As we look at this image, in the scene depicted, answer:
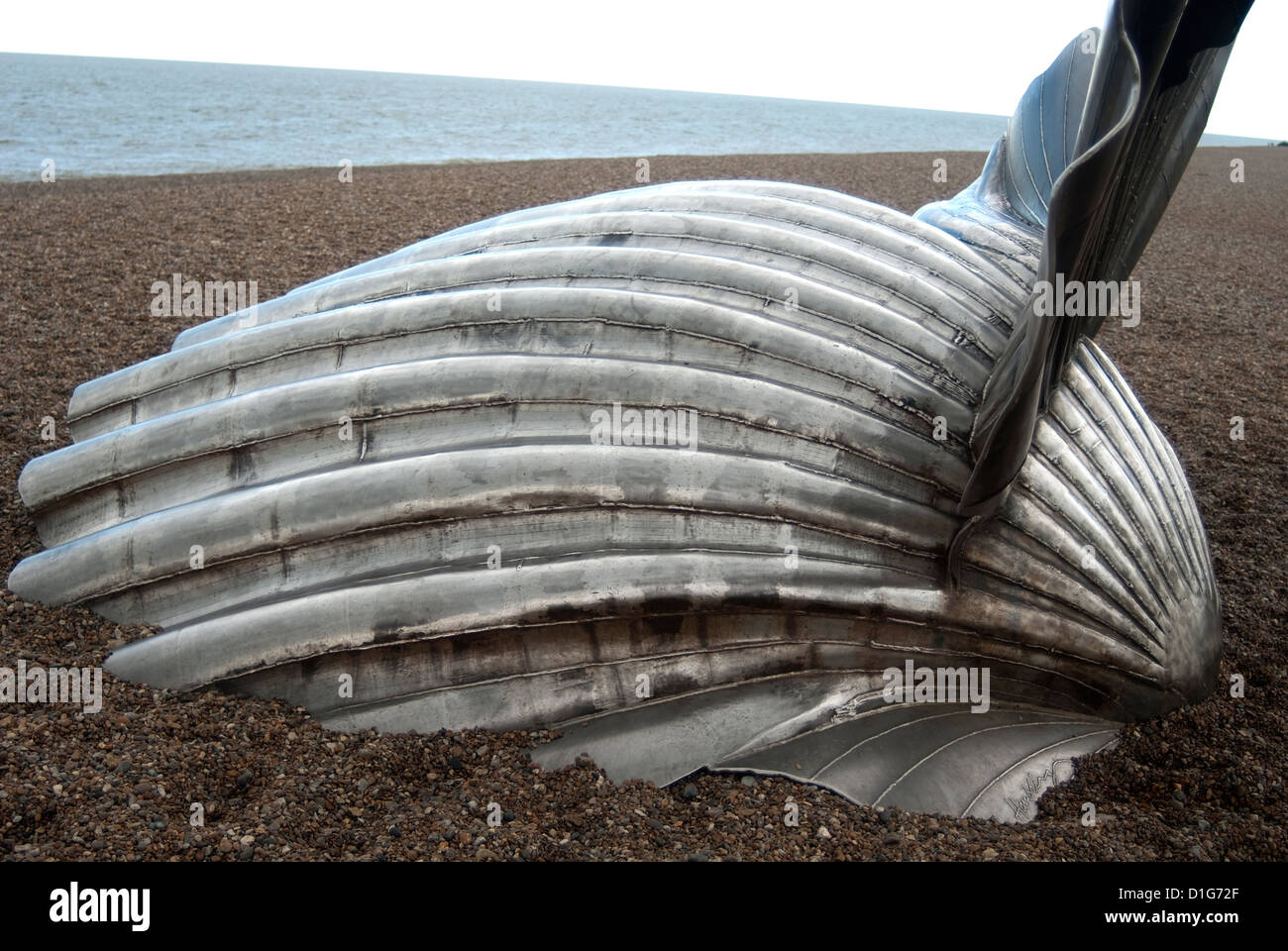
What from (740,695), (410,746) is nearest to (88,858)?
(410,746)

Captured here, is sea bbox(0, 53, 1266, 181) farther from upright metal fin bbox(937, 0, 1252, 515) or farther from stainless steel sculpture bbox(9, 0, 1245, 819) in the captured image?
upright metal fin bbox(937, 0, 1252, 515)

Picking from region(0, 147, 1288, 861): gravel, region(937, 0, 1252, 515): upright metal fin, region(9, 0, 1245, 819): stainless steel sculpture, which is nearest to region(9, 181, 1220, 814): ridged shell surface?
region(9, 0, 1245, 819): stainless steel sculpture

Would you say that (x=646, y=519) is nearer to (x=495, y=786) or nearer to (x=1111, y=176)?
(x=495, y=786)

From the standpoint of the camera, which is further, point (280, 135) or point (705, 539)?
point (280, 135)

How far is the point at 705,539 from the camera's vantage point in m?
3.12

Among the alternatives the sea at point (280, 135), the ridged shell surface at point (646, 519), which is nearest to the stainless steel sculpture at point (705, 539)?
the ridged shell surface at point (646, 519)

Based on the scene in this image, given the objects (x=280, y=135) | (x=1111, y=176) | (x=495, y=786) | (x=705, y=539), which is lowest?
(x=495, y=786)

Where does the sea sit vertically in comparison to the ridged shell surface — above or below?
above

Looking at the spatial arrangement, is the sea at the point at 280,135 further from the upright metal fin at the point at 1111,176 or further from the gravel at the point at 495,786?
the upright metal fin at the point at 1111,176

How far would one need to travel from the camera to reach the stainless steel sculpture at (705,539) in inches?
122

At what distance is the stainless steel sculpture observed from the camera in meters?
3.10

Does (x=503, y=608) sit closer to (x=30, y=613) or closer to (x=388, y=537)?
(x=388, y=537)

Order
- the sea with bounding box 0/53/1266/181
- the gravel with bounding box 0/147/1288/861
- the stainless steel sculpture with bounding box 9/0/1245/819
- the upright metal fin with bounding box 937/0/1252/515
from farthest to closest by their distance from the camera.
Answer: the sea with bounding box 0/53/1266/181 → the stainless steel sculpture with bounding box 9/0/1245/819 → the gravel with bounding box 0/147/1288/861 → the upright metal fin with bounding box 937/0/1252/515

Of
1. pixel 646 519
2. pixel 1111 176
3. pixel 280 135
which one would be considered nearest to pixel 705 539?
pixel 646 519
